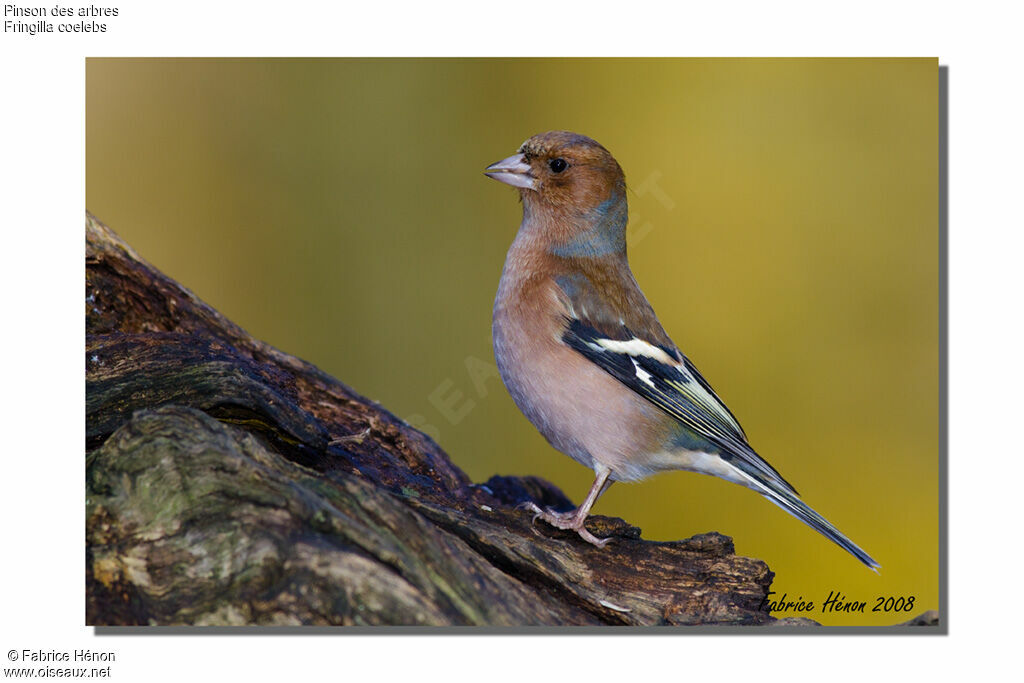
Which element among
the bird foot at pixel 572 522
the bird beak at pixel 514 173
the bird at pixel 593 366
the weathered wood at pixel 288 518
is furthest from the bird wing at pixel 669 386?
the bird beak at pixel 514 173

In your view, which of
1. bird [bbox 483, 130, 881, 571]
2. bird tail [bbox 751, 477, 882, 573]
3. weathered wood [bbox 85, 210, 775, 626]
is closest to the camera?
weathered wood [bbox 85, 210, 775, 626]

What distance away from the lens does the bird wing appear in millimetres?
4176

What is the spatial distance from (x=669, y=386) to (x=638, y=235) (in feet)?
3.99

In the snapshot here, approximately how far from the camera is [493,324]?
4457mm

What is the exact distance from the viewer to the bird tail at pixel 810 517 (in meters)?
4.02

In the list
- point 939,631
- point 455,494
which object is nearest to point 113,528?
point 455,494

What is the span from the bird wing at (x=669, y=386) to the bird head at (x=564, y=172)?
0.73 meters

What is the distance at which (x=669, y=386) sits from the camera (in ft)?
14.0

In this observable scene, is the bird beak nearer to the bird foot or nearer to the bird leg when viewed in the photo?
the bird leg

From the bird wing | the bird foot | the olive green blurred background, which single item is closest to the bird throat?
the olive green blurred background

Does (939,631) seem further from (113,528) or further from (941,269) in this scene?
(113,528)

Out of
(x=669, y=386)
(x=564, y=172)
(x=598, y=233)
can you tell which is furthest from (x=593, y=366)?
(x=564, y=172)

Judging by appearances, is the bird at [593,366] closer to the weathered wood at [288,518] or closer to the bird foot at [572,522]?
the bird foot at [572,522]

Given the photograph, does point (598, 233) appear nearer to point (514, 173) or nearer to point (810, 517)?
point (514, 173)
